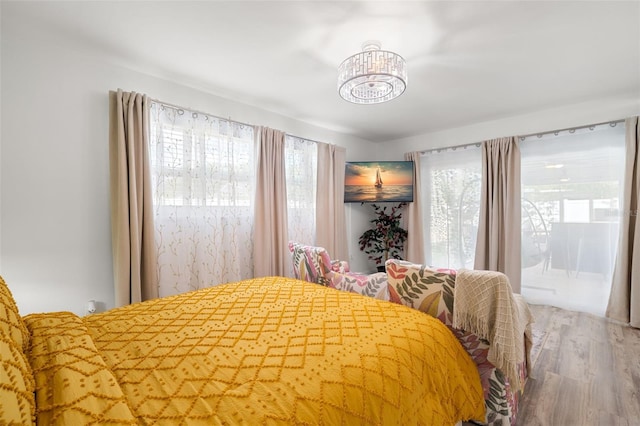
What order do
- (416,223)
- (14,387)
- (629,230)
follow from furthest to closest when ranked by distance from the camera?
(416,223) → (629,230) → (14,387)

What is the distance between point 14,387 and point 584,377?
3072mm

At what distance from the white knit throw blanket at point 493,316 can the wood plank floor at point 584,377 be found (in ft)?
2.14

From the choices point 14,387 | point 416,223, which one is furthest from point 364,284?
point 416,223

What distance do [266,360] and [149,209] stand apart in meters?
2.02

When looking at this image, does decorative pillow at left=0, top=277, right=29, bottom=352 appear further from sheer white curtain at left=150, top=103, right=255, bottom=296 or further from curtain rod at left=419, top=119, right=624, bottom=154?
curtain rod at left=419, top=119, right=624, bottom=154

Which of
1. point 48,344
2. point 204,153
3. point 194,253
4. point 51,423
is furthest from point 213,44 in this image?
point 51,423

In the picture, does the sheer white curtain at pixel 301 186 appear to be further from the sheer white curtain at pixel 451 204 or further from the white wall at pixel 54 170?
the sheer white curtain at pixel 451 204

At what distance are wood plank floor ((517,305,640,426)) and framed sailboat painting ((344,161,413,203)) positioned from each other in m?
2.42

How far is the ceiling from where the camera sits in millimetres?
1760

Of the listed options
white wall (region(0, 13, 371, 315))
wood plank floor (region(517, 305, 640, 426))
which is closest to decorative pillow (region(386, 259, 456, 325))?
wood plank floor (region(517, 305, 640, 426))

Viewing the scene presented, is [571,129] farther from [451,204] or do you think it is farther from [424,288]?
[424,288]

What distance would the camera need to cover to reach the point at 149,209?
243 cm

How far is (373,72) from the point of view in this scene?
1.89 m

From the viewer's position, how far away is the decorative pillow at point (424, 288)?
1.49 m
